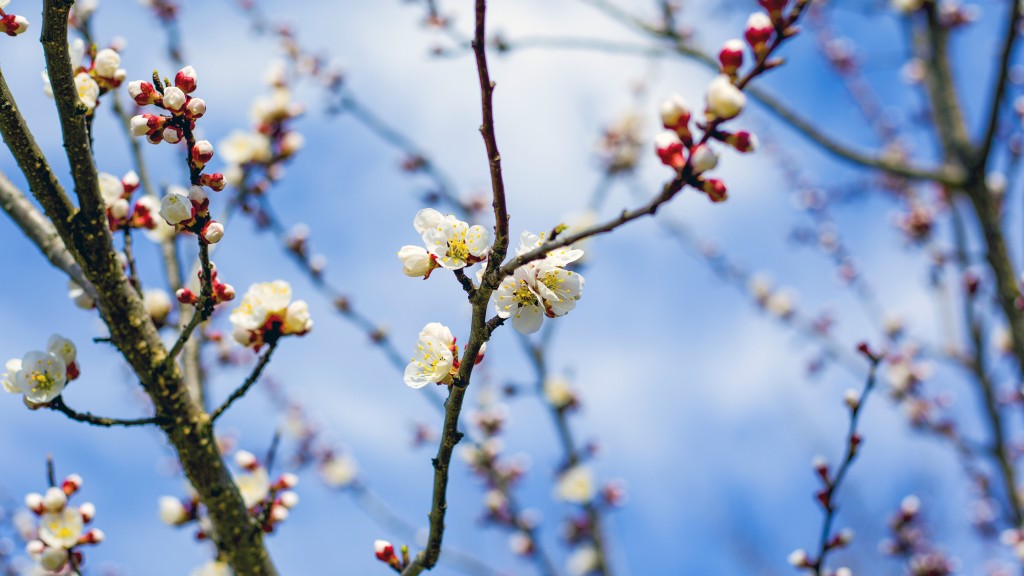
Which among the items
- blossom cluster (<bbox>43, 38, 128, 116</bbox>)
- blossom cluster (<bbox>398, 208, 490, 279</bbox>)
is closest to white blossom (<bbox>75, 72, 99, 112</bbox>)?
blossom cluster (<bbox>43, 38, 128, 116</bbox>)

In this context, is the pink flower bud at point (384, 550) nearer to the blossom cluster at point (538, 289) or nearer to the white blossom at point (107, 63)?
the blossom cluster at point (538, 289)

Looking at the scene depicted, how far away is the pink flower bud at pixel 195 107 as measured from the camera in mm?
1479

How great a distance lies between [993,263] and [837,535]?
6.92 ft

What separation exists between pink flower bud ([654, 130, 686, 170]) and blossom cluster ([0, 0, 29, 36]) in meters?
1.52

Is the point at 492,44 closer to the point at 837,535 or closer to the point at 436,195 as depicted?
the point at 436,195

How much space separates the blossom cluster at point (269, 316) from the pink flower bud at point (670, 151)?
1017 mm

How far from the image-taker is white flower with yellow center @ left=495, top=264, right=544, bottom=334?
4.70 feet

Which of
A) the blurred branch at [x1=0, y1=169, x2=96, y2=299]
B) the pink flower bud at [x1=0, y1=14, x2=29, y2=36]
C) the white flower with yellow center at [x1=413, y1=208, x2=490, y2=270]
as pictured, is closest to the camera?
the white flower with yellow center at [x1=413, y1=208, x2=490, y2=270]

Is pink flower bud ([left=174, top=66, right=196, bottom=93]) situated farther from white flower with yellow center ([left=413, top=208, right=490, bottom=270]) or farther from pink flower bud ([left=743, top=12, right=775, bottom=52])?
pink flower bud ([left=743, top=12, right=775, bottom=52])

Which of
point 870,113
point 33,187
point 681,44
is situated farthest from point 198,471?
point 870,113

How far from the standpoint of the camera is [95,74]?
1.91 metres

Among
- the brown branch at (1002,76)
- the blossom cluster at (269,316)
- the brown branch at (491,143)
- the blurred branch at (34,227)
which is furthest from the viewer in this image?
the brown branch at (1002,76)

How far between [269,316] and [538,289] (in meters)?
0.76

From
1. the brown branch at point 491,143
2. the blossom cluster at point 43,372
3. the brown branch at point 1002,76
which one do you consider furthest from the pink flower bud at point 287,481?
the brown branch at point 1002,76
